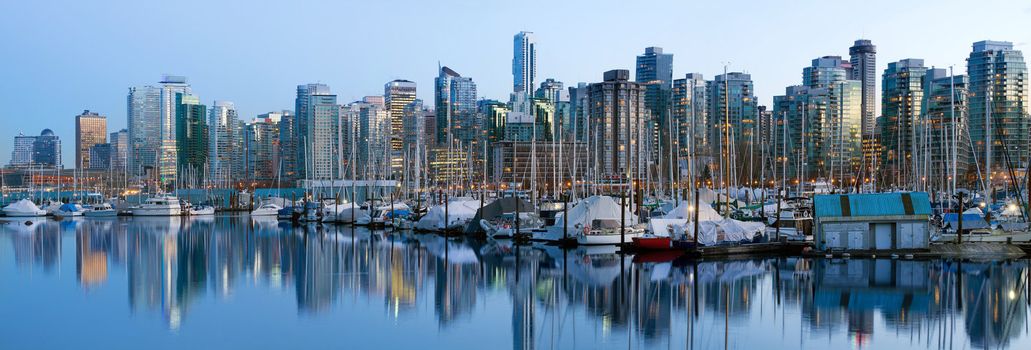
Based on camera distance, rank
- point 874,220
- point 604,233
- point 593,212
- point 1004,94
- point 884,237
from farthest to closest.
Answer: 1. point 1004,94
2. point 593,212
3. point 604,233
4. point 884,237
5. point 874,220

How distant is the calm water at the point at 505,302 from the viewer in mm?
25125

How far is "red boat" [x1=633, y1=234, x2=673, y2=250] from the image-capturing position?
46219mm

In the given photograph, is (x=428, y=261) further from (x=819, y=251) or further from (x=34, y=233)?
(x=34, y=233)

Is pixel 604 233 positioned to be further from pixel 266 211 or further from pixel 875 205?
pixel 266 211

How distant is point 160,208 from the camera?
106m

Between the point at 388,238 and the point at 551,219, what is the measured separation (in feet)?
34.9

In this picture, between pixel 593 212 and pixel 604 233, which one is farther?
pixel 593 212

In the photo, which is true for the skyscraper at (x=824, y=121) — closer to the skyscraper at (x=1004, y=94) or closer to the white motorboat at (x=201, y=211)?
the skyscraper at (x=1004, y=94)

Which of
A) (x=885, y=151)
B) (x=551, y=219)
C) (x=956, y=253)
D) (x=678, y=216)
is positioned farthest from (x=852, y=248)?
(x=885, y=151)

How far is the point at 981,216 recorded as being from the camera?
51.2 meters

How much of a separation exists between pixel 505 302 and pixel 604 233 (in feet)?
58.9

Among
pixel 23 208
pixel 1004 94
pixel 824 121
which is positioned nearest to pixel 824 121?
pixel 824 121

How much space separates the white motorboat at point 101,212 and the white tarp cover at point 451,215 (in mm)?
55464

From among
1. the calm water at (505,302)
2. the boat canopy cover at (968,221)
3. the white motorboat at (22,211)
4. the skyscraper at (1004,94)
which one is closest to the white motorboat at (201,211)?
the white motorboat at (22,211)
